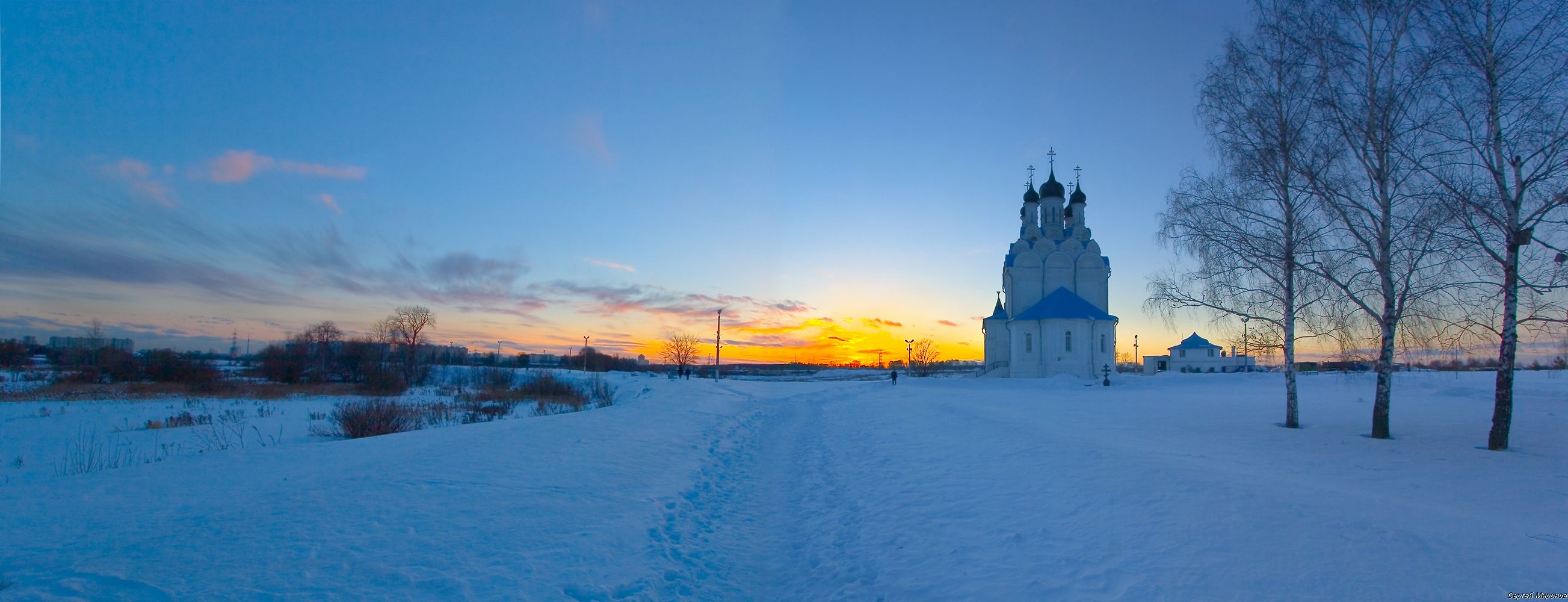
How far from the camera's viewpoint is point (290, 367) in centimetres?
5606

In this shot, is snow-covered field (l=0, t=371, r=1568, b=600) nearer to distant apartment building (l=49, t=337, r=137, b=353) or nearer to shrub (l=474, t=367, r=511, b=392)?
shrub (l=474, t=367, r=511, b=392)

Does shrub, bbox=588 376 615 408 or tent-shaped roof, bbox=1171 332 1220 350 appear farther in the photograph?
tent-shaped roof, bbox=1171 332 1220 350

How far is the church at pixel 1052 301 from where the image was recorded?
40.7 metres

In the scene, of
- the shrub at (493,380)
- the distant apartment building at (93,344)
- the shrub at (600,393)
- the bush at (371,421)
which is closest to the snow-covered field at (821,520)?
the bush at (371,421)

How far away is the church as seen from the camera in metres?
40.7

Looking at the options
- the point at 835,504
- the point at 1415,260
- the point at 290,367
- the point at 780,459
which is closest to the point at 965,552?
the point at 835,504

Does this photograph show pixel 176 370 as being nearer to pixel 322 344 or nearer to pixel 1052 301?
pixel 322 344

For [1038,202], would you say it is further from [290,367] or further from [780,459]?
[290,367]

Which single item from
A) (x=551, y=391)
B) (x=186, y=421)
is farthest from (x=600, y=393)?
(x=186, y=421)

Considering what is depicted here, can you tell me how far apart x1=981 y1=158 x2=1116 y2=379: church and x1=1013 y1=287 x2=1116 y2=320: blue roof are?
4cm

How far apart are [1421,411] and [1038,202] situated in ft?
120

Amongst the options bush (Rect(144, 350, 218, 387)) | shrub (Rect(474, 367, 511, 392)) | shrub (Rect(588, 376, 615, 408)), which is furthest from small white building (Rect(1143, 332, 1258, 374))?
bush (Rect(144, 350, 218, 387))

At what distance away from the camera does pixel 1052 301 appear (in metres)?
42.9

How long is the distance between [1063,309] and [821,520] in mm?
37720
